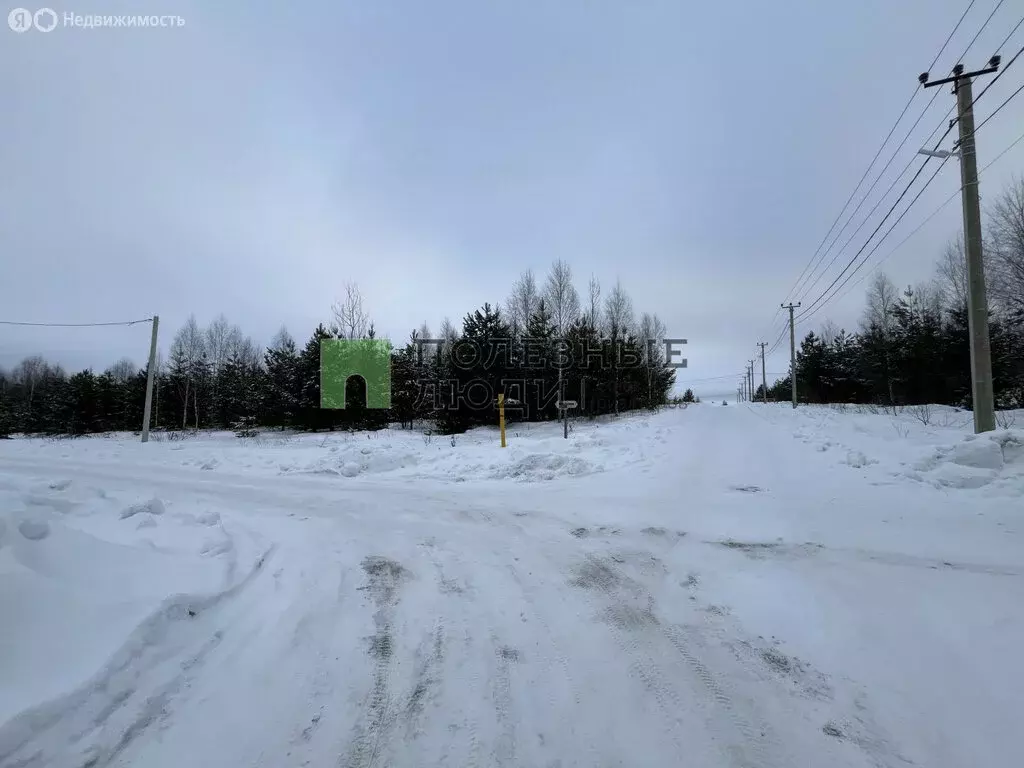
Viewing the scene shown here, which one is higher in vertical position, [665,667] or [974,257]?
[974,257]

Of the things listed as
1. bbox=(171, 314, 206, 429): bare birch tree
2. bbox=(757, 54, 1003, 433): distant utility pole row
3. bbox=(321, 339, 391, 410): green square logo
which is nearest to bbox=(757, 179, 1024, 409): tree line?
bbox=(757, 54, 1003, 433): distant utility pole row

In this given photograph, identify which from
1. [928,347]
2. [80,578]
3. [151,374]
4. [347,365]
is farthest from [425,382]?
[928,347]

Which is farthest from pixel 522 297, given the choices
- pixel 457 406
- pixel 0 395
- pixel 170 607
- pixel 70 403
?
pixel 0 395

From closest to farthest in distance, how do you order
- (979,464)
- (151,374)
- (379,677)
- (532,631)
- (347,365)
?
(379,677)
(532,631)
(979,464)
(151,374)
(347,365)

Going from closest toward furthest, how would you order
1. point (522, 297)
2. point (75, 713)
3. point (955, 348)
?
1. point (75, 713)
2. point (955, 348)
3. point (522, 297)

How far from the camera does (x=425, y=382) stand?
78.0 feet

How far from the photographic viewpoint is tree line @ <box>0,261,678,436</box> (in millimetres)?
20828

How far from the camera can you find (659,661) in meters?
2.57

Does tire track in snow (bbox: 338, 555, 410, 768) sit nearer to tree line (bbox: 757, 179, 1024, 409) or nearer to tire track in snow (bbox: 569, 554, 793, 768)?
tire track in snow (bbox: 569, 554, 793, 768)

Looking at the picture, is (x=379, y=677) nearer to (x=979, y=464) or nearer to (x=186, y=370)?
(x=979, y=464)

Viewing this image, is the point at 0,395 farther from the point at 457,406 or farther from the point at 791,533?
the point at 791,533

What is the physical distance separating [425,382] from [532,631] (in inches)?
847

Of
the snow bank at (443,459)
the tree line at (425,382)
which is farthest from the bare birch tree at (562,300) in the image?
the snow bank at (443,459)

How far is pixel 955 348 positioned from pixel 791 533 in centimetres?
2911
